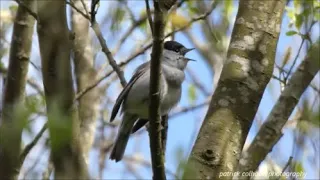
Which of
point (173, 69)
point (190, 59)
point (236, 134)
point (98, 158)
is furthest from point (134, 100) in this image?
point (98, 158)

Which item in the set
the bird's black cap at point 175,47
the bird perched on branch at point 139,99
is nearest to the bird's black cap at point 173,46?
the bird's black cap at point 175,47

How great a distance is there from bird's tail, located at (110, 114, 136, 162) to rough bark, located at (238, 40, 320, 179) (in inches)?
44.1

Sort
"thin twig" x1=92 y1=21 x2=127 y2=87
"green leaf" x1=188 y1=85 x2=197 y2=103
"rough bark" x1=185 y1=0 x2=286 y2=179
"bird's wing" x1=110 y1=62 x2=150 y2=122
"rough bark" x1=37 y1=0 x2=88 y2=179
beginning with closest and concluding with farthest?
"rough bark" x1=37 y1=0 x2=88 y2=179
"rough bark" x1=185 y1=0 x2=286 y2=179
"thin twig" x1=92 y1=21 x2=127 y2=87
"bird's wing" x1=110 y1=62 x2=150 y2=122
"green leaf" x1=188 y1=85 x2=197 y2=103

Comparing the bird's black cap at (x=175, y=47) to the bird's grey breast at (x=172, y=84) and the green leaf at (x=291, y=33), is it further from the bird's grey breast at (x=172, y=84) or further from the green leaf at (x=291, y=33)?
the green leaf at (x=291, y=33)

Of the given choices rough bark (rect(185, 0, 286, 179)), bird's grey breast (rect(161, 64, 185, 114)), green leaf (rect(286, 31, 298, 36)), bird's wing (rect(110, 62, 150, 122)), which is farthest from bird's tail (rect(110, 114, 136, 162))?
rough bark (rect(185, 0, 286, 179))

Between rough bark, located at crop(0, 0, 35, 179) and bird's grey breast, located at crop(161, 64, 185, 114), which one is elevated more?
rough bark, located at crop(0, 0, 35, 179)

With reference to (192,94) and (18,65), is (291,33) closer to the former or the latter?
(18,65)

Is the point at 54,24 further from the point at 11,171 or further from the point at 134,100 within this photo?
the point at 134,100

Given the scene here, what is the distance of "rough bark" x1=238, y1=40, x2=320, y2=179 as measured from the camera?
13.3ft

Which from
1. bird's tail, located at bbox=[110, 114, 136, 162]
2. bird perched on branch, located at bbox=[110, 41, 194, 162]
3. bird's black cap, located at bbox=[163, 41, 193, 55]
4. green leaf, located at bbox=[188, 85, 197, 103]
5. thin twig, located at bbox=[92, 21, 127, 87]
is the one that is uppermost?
thin twig, located at bbox=[92, 21, 127, 87]

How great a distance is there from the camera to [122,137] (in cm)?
502

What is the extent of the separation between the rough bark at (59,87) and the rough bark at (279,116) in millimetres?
2006

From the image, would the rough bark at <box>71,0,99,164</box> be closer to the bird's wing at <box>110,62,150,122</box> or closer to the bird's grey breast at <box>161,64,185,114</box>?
the bird's wing at <box>110,62,150,122</box>

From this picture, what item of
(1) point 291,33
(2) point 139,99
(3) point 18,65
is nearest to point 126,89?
(2) point 139,99
